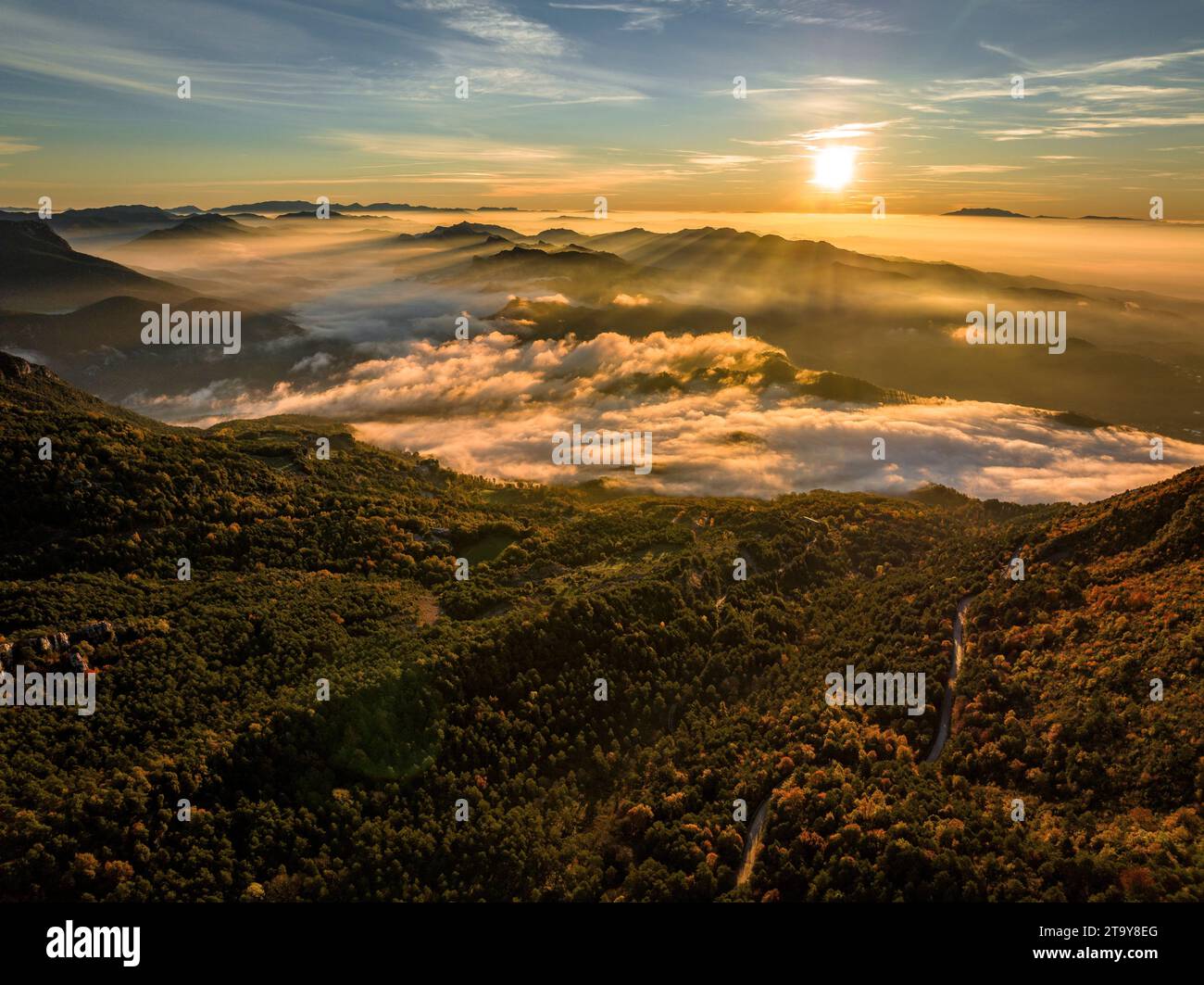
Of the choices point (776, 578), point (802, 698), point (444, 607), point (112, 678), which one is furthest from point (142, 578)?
point (776, 578)

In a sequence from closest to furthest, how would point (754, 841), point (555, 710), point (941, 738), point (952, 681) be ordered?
point (754, 841), point (941, 738), point (952, 681), point (555, 710)

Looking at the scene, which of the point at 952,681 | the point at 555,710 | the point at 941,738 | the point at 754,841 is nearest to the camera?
the point at 754,841

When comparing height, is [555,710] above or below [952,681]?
below

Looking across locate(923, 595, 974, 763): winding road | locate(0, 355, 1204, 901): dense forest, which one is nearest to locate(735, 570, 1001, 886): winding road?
locate(923, 595, 974, 763): winding road

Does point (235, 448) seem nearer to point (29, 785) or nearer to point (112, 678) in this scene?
point (112, 678)

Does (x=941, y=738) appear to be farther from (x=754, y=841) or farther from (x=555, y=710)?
(x=555, y=710)

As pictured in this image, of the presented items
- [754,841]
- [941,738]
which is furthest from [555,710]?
[941,738]

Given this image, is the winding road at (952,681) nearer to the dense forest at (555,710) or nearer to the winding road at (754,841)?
the dense forest at (555,710)

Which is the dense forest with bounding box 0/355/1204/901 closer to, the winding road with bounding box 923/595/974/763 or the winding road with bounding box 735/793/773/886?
the winding road with bounding box 735/793/773/886

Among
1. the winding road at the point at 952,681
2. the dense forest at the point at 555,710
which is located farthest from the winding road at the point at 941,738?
the dense forest at the point at 555,710
